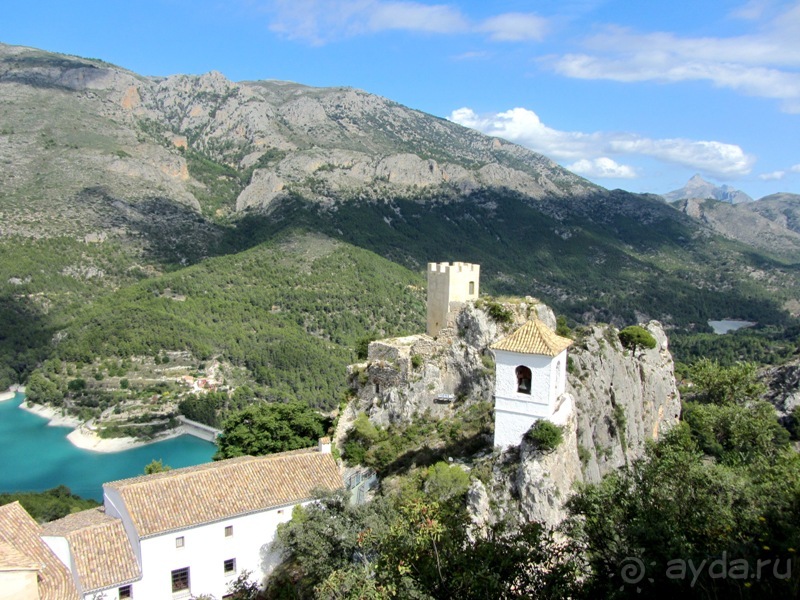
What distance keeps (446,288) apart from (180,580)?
49.7 ft

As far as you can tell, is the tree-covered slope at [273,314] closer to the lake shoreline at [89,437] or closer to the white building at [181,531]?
the lake shoreline at [89,437]

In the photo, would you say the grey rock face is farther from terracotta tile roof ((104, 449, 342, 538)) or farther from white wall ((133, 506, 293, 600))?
white wall ((133, 506, 293, 600))

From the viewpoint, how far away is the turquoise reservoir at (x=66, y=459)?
61844mm

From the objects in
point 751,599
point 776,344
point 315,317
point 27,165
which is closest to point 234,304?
point 315,317

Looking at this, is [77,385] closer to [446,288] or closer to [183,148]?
[446,288]

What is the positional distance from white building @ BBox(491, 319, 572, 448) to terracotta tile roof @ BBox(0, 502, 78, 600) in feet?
42.5

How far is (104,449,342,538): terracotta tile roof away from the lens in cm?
1830

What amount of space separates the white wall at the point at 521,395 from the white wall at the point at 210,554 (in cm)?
837

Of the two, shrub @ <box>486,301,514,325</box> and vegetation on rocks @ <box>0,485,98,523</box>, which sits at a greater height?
shrub @ <box>486,301,514,325</box>

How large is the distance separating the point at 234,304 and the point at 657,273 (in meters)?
113

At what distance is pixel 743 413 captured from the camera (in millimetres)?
32562

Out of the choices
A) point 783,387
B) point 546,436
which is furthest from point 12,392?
point 783,387

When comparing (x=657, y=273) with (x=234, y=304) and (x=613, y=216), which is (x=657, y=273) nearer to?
(x=613, y=216)

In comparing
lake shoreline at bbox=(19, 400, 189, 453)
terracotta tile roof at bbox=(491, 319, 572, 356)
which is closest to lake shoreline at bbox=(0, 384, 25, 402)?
lake shoreline at bbox=(19, 400, 189, 453)
